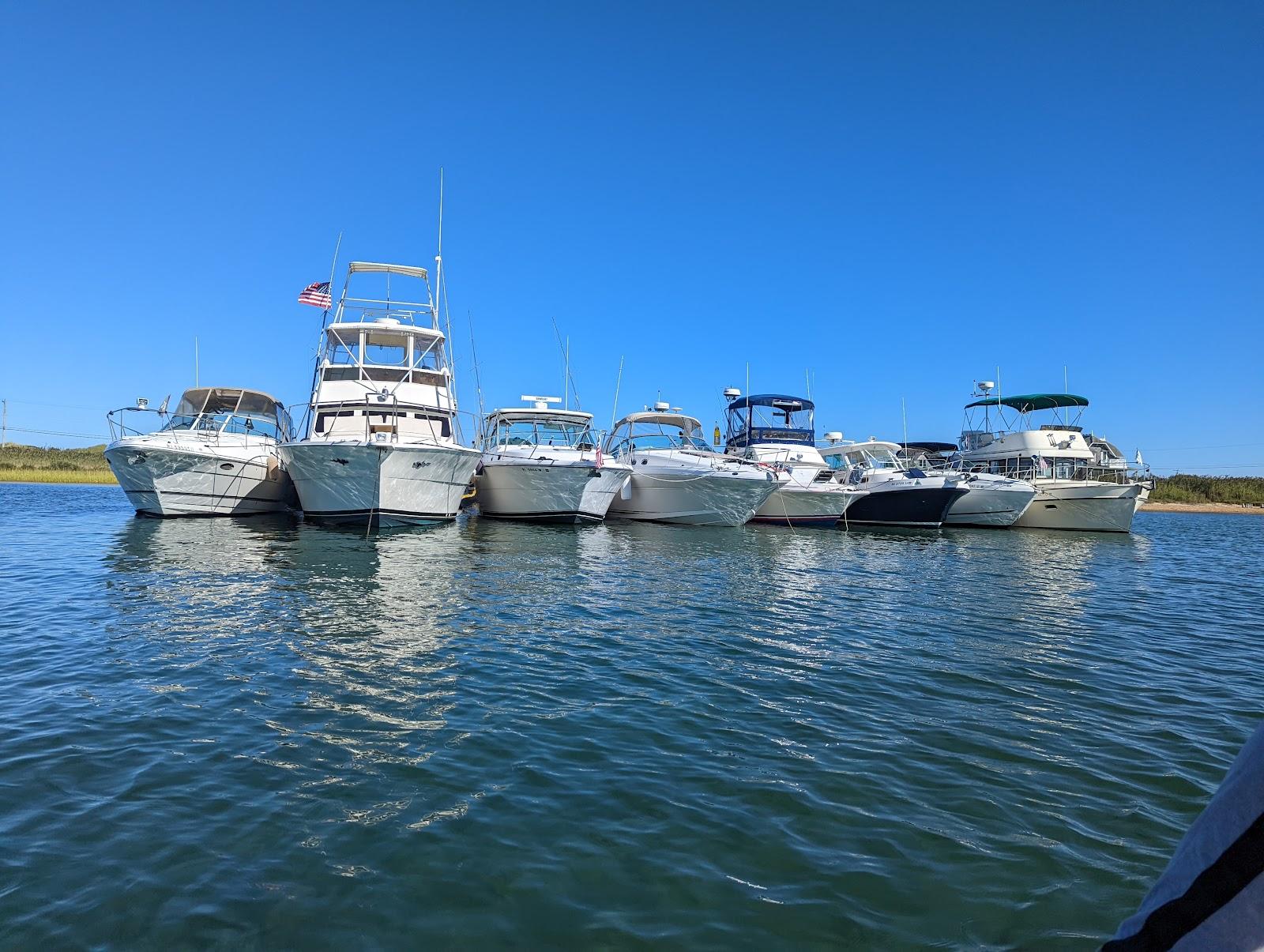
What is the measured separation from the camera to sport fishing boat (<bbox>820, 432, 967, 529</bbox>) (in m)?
29.9

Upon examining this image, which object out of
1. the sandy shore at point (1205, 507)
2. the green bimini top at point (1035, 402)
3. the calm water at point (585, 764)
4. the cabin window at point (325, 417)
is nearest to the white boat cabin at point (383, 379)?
the cabin window at point (325, 417)

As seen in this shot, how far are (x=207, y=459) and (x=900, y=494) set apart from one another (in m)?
25.5

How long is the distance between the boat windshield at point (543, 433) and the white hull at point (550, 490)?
137cm

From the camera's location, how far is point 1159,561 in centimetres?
2080

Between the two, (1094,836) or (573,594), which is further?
(573,594)

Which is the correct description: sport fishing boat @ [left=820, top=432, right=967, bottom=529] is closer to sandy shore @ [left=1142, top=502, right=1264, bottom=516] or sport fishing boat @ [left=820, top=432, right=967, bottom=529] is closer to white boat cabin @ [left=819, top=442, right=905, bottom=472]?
white boat cabin @ [left=819, top=442, right=905, bottom=472]

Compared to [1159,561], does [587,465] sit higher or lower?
higher

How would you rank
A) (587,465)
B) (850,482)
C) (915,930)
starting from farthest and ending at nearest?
(850,482), (587,465), (915,930)

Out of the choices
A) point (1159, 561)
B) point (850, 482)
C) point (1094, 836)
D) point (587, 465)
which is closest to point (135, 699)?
point (1094, 836)

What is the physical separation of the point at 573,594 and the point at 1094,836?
8559 mm

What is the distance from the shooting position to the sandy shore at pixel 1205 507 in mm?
70950

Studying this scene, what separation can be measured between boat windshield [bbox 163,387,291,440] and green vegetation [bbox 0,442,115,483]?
3603cm

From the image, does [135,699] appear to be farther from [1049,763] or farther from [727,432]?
[727,432]

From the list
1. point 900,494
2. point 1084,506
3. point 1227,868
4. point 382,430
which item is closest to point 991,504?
point 1084,506
